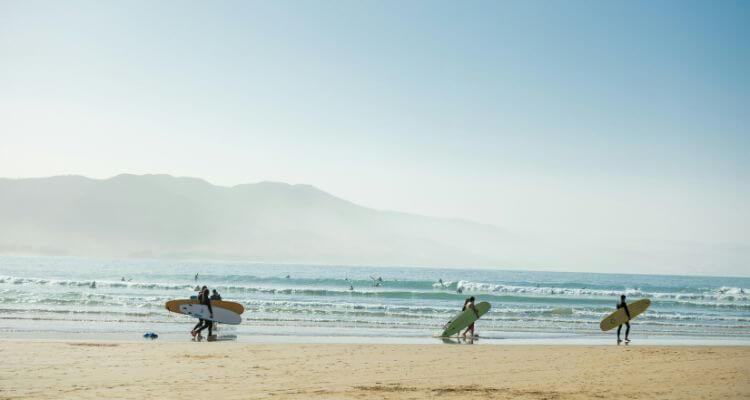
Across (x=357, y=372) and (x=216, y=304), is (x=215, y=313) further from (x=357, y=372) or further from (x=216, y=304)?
(x=357, y=372)

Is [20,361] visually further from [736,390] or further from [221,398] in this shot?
[736,390]

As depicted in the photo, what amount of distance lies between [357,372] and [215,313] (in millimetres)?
9734

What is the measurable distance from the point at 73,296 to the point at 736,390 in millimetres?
30124

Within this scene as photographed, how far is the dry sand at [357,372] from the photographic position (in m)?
11.0

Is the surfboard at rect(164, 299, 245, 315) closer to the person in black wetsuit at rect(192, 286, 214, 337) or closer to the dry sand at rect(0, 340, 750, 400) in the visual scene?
the person in black wetsuit at rect(192, 286, 214, 337)

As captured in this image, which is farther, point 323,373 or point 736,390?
point 323,373

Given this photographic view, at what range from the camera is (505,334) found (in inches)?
910

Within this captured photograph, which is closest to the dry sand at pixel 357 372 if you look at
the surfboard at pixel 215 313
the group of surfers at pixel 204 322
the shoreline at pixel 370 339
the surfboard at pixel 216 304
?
the shoreline at pixel 370 339

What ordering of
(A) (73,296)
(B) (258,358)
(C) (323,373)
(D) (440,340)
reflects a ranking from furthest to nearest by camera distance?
(A) (73,296)
(D) (440,340)
(B) (258,358)
(C) (323,373)

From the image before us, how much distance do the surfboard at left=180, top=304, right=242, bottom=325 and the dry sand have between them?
3.63 meters

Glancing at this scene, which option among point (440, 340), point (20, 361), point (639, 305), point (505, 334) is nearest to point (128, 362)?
point (20, 361)

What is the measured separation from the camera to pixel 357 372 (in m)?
13.3

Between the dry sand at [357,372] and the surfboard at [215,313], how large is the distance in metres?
3.63

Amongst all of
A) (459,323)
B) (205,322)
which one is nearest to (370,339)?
(459,323)
